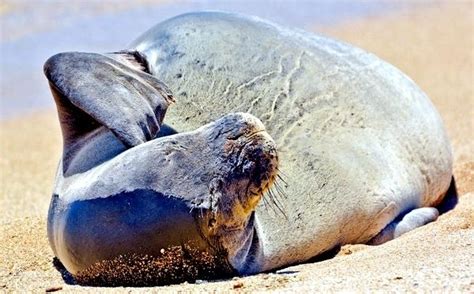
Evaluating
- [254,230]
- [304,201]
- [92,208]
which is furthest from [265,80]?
[92,208]

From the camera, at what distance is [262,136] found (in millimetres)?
3188

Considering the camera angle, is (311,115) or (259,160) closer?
(259,160)

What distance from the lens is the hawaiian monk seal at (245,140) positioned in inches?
125

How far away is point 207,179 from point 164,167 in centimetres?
15

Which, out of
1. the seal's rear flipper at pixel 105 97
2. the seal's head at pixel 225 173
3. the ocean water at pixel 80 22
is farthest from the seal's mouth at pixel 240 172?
the ocean water at pixel 80 22

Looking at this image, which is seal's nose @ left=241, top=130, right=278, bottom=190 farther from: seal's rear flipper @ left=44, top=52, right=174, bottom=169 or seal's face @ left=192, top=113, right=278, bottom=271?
seal's rear flipper @ left=44, top=52, right=174, bottom=169

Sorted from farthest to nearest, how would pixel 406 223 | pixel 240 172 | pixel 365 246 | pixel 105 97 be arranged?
pixel 406 223, pixel 365 246, pixel 105 97, pixel 240 172

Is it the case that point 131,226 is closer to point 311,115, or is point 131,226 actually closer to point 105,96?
point 105,96

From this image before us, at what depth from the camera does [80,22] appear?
43.5ft

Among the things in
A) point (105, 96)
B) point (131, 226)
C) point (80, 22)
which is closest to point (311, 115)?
point (105, 96)

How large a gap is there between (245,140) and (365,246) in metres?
1.17

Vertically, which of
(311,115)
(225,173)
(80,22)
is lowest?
(80,22)

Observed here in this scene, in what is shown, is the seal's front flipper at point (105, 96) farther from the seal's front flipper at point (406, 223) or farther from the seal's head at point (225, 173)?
the seal's front flipper at point (406, 223)

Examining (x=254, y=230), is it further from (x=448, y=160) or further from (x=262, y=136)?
(x=448, y=160)
